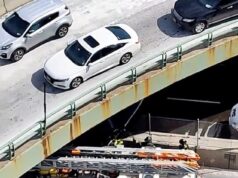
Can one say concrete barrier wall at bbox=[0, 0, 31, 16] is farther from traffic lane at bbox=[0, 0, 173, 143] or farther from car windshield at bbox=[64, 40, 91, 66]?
car windshield at bbox=[64, 40, 91, 66]

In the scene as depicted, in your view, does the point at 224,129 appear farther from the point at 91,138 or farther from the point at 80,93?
the point at 80,93

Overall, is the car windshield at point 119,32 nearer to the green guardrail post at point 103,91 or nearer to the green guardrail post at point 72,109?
the green guardrail post at point 103,91

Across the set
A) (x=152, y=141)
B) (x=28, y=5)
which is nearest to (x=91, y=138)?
(x=152, y=141)

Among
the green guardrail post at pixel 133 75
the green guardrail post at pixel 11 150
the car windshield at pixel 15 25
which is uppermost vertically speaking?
the car windshield at pixel 15 25

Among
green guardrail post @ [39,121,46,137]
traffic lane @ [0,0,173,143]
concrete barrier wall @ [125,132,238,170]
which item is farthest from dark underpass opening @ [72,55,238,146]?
green guardrail post @ [39,121,46,137]

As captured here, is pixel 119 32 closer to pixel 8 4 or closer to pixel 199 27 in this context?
pixel 199 27

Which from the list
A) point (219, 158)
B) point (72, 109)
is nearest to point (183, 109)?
point (219, 158)

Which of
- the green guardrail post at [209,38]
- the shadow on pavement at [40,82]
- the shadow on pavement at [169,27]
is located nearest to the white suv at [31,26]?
the shadow on pavement at [40,82]
